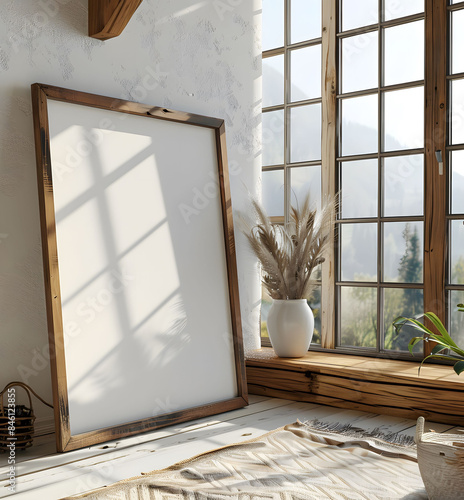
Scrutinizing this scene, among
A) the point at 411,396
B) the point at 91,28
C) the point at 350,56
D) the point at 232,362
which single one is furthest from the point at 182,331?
the point at 350,56

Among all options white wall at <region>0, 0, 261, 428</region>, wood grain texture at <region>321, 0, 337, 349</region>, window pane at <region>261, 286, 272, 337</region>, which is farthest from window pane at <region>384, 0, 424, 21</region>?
window pane at <region>261, 286, 272, 337</region>

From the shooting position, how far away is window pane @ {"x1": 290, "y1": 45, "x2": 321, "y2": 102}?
376 cm

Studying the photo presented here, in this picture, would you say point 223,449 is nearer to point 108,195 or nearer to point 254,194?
point 108,195

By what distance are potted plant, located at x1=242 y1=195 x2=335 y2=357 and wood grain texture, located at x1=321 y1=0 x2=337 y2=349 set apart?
0.98 ft

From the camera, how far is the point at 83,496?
1.84m

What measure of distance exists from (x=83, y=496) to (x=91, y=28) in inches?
80.0

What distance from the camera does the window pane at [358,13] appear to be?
11.4ft

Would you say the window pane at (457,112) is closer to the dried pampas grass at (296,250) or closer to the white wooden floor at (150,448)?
the dried pampas grass at (296,250)

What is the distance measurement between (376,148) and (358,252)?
2.03 feet

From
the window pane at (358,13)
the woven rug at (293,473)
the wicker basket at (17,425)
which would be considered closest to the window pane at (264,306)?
the woven rug at (293,473)

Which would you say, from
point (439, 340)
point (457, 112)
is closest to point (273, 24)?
point (457, 112)

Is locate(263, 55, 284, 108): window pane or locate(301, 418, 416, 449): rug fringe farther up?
locate(263, 55, 284, 108): window pane

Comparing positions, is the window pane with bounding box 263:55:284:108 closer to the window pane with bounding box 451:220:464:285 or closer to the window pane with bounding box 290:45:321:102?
the window pane with bounding box 290:45:321:102

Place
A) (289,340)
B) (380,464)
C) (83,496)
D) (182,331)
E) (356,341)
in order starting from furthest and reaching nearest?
(356,341) → (289,340) → (182,331) → (380,464) → (83,496)
